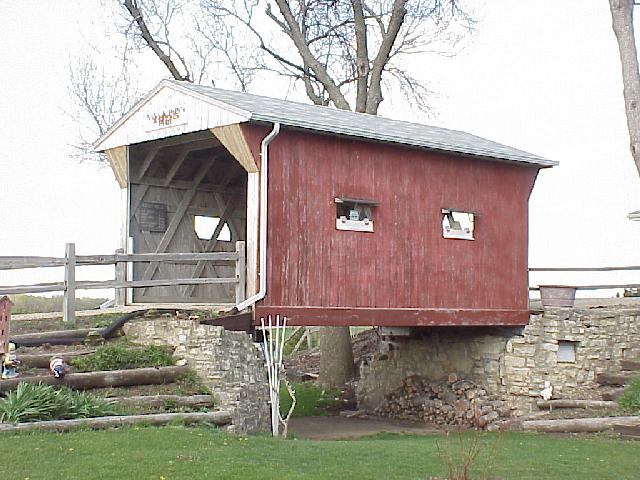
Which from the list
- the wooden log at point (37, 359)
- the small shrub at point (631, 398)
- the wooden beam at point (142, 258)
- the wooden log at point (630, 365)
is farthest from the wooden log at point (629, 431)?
the wooden log at point (37, 359)

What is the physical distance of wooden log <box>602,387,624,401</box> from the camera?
19031 mm

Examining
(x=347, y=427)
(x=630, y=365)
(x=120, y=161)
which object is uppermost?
(x=120, y=161)

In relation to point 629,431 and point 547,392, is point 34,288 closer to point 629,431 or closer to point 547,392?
point 629,431

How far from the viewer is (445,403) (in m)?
20.5

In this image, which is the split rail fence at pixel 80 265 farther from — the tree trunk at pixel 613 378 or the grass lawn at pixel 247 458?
the tree trunk at pixel 613 378

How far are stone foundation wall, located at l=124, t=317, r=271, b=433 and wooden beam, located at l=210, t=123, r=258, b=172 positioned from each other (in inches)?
104

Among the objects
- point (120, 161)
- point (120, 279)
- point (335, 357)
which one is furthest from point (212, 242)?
point (335, 357)

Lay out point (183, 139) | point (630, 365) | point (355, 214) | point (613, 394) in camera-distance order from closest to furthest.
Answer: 1. point (355, 214)
2. point (183, 139)
3. point (613, 394)
4. point (630, 365)

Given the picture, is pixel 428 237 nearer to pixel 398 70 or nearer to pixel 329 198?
pixel 329 198

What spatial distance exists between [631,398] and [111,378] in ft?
32.8

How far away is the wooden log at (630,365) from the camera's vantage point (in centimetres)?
2027

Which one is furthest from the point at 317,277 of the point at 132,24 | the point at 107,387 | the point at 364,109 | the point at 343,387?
the point at 132,24

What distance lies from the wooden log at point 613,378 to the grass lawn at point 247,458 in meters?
5.54

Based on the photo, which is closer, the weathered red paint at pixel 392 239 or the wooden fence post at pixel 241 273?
the wooden fence post at pixel 241 273
